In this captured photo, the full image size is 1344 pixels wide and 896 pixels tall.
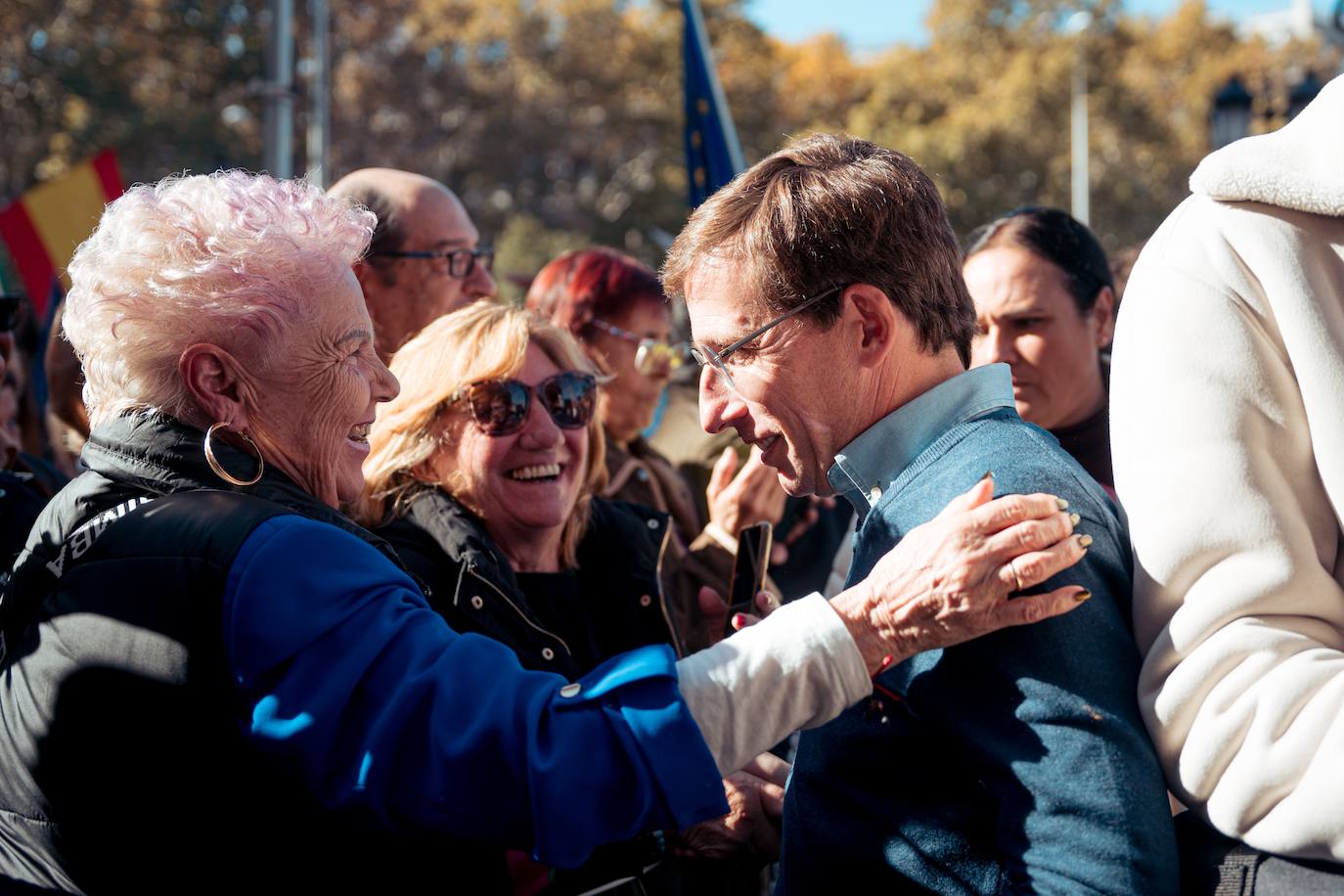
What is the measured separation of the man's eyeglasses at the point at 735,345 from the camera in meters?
2.13

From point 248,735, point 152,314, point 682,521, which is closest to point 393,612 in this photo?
point 248,735

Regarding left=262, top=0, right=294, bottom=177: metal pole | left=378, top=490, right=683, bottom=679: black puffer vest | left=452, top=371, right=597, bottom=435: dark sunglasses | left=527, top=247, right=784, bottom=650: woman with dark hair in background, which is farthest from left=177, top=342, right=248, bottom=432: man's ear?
left=262, top=0, right=294, bottom=177: metal pole

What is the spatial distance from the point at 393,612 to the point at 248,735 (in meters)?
0.26

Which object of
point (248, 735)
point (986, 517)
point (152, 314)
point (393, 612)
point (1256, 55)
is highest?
point (152, 314)

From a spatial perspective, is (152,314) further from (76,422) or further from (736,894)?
(76,422)

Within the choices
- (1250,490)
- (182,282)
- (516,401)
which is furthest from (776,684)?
(516,401)

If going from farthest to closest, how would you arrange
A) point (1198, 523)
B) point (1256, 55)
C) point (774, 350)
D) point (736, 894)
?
point (1256, 55) → point (736, 894) → point (774, 350) → point (1198, 523)

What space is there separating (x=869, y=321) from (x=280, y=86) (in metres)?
8.81

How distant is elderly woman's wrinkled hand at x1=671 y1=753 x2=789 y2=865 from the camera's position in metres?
2.71

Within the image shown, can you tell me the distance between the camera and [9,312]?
407 cm

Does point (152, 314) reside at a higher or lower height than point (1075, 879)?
higher

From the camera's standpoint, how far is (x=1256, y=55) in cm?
3750

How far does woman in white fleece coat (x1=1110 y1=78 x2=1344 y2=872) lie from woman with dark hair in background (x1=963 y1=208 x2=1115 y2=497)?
7.74 ft

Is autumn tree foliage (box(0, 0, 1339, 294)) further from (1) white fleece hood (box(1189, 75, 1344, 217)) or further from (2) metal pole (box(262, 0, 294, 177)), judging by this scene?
(1) white fleece hood (box(1189, 75, 1344, 217))
